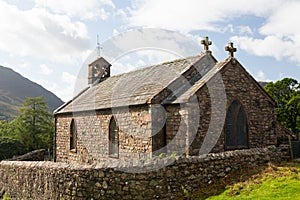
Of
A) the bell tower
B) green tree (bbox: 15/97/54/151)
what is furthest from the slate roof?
green tree (bbox: 15/97/54/151)

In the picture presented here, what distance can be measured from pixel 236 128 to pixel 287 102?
25.7m

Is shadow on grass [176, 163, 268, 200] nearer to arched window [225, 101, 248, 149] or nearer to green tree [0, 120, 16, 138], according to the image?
arched window [225, 101, 248, 149]

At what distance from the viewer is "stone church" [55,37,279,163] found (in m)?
13.6

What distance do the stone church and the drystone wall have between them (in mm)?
2886

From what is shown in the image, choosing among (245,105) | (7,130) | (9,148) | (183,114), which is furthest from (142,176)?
(7,130)

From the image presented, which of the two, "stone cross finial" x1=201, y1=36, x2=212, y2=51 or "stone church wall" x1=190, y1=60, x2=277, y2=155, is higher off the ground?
"stone cross finial" x1=201, y1=36, x2=212, y2=51

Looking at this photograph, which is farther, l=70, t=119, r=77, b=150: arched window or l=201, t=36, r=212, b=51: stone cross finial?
l=70, t=119, r=77, b=150: arched window

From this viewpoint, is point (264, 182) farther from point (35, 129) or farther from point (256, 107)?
point (35, 129)

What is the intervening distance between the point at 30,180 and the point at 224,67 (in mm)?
11189

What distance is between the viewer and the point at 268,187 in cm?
890

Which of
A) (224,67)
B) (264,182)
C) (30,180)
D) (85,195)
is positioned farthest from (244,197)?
(30,180)

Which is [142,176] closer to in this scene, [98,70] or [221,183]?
[221,183]

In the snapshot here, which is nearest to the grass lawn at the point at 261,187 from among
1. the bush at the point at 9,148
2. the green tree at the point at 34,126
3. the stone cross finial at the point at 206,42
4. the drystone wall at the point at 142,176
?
the drystone wall at the point at 142,176

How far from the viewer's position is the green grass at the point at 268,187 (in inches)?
329
